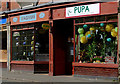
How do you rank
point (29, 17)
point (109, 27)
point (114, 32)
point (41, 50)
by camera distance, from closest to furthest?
point (114, 32) < point (109, 27) < point (41, 50) < point (29, 17)

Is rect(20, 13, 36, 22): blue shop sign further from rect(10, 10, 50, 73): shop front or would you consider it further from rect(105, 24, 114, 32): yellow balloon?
rect(105, 24, 114, 32): yellow balloon

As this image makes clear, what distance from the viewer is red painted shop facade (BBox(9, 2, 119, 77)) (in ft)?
45.4

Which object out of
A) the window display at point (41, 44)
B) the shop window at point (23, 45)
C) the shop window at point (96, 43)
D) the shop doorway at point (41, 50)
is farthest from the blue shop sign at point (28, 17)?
the shop window at point (96, 43)

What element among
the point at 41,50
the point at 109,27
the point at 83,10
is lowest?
the point at 41,50

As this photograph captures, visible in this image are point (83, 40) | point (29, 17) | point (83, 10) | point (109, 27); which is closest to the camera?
point (109, 27)

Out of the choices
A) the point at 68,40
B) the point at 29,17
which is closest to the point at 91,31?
the point at 68,40

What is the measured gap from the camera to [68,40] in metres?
17.1

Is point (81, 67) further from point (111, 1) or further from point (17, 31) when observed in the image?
point (17, 31)

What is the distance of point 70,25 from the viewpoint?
17.1 metres

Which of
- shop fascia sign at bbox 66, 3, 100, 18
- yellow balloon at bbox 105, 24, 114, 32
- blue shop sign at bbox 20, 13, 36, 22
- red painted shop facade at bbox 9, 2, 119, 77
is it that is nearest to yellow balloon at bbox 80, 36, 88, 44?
red painted shop facade at bbox 9, 2, 119, 77

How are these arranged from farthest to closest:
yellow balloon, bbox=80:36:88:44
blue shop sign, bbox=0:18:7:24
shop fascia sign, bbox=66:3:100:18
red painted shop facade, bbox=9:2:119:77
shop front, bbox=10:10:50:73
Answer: blue shop sign, bbox=0:18:7:24
shop front, bbox=10:10:50:73
yellow balloon, bbox=80:36:88:44
shop fascia sign, bbox=66:3:100:18
red painted shop facade, bbox=9:2:119:77

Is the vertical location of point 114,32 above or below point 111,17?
below

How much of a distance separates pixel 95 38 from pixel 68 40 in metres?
2.99

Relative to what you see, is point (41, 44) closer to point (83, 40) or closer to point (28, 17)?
point (28, 17)
